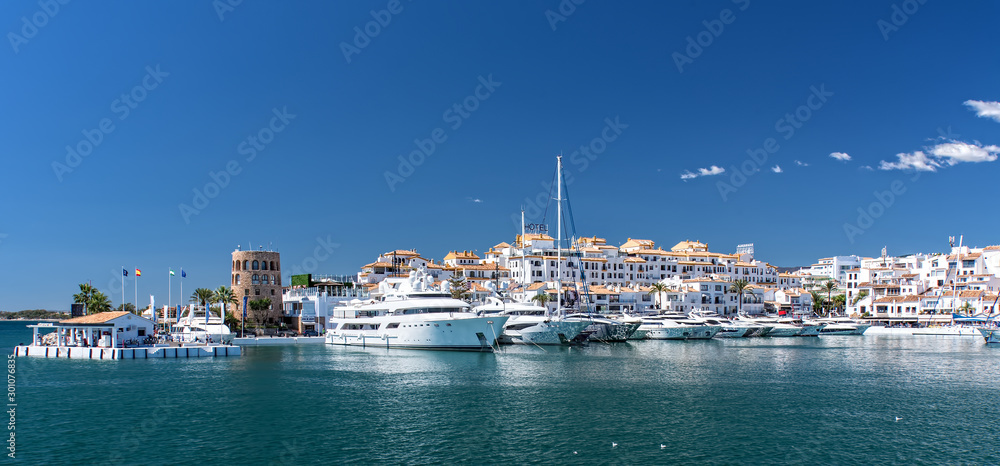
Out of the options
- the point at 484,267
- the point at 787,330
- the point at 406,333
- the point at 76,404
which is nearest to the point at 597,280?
the point at 484,267

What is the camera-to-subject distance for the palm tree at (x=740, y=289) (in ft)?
453

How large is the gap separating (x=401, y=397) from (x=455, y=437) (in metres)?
10.9

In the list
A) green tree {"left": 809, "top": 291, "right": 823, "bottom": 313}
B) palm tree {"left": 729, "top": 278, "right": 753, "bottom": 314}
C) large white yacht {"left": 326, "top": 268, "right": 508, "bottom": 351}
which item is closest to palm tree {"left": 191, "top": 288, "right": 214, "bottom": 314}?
large white yacht {"left": 326, "top": 268, "right": 508, "bottom": 351}

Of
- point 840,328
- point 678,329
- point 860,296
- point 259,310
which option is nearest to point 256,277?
point 259,310

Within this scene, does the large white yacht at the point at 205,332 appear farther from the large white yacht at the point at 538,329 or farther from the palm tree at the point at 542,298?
the palm tree at the point at 542,298

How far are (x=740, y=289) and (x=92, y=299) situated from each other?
110 meters

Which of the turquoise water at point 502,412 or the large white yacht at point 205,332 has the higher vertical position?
the large white yacht at point 205,332

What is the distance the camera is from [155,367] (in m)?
55.8

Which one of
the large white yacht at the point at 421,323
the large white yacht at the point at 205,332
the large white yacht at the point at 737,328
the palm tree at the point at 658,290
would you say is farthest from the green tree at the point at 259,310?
the palm tree at the point at 658,290

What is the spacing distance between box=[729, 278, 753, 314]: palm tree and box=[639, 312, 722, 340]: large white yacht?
35.9m

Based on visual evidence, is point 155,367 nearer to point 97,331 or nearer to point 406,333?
point 97,331

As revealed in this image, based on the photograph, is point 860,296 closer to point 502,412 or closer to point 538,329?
point 538,329

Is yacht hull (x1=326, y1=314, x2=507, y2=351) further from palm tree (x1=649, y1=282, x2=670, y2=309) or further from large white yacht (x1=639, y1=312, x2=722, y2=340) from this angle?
palm tree (x1=649, y1=282, x2=670, y2=309)

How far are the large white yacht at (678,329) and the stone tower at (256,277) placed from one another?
53480 millimetres
